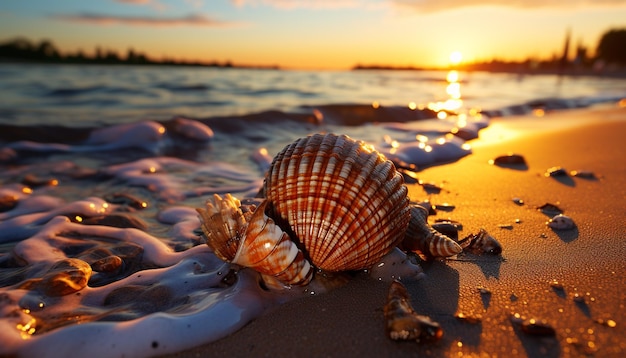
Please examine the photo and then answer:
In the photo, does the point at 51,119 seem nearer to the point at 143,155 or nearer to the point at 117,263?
the point at 143,155

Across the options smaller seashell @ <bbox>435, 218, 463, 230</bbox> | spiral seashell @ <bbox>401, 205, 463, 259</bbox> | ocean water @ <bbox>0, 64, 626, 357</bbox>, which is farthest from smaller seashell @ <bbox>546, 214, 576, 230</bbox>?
ocean water @ <bbox>0, 64, 626, 357</bbox>

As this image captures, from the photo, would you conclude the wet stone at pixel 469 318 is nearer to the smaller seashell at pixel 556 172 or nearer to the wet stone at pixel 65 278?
the wet stone at pixel 65 278

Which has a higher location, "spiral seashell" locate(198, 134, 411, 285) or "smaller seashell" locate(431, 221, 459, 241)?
"spiral seashell" locate(198, 134, 411, 285)

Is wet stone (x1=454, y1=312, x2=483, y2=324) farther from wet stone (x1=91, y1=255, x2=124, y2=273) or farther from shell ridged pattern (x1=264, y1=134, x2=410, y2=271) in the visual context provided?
wet stone (x1=91, y1=255, x2=124, y2=273)

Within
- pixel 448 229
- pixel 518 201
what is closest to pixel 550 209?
pixel 518 201

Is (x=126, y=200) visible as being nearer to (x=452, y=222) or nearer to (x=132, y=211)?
(x=132, y=211)

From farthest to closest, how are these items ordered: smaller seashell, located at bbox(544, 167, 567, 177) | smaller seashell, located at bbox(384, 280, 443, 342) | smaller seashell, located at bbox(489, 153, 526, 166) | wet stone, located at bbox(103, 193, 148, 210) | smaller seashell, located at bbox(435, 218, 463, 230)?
→ 1. smaller seashell, located at bbox(489, 153, 526, 166)
2. smaller seashell, located at bbox(544, 167, 567, 177)
3. wet stone, located at bbox(103, 193, 148, 210)
4. smaller seashell, located at bbox(435, 218, 463, 230)
5. smaller seashell, located at bbox(384, 280, 443, 342)
